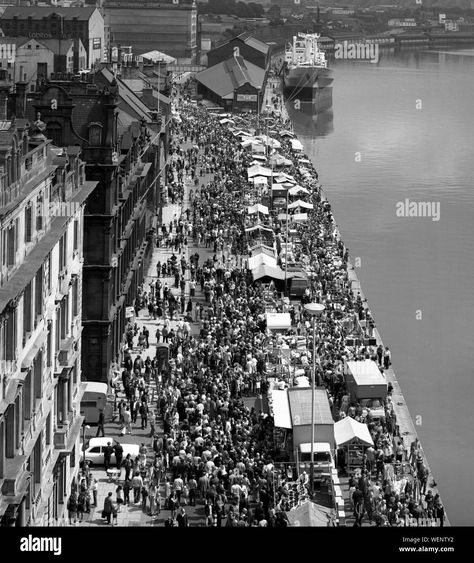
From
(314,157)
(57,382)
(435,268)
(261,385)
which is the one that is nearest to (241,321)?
(261,385)

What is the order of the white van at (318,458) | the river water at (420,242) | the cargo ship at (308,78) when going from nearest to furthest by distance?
the white van at (318,458) → the river water at (420,242) → the cargo ship at (308,78)

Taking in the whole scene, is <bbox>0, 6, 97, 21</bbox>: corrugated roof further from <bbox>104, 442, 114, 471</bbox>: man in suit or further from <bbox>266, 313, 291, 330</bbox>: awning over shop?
<bbox>104, 442, 114, 471</bbox>: man in suit

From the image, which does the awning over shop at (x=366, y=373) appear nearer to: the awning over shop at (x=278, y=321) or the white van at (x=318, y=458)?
the white van at (x=318, y=458)

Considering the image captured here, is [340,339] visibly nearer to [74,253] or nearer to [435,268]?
[74,253]

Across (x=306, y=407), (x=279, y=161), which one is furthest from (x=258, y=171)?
(x=306, y=407)

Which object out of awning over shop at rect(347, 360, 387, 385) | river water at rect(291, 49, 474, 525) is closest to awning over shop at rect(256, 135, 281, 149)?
river water at rect(291, 49, 474, 525)

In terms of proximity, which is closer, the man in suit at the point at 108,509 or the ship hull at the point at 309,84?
the man in suit at the point at 108,509

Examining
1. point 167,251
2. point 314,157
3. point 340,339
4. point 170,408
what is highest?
point 314,157

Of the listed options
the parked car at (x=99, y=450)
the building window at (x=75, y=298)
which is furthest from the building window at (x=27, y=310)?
the parked car at (x=99, y=450)
